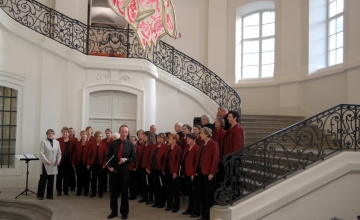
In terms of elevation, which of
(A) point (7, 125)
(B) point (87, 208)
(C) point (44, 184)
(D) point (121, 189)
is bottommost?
(B) point (87, 208)

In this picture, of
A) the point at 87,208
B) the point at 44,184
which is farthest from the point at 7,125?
the point at 87,208

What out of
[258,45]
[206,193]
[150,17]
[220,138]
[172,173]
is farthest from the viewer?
[258,45]

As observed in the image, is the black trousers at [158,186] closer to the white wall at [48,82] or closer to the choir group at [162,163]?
the choir group at [162,163]

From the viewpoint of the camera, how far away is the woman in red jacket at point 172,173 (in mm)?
7773

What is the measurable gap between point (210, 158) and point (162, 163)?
5.59ft

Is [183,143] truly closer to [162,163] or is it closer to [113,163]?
[162,163]

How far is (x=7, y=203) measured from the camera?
28.0ft

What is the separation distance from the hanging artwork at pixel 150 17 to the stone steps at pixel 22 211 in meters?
A: 3.92

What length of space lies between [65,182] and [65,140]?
1.01 m

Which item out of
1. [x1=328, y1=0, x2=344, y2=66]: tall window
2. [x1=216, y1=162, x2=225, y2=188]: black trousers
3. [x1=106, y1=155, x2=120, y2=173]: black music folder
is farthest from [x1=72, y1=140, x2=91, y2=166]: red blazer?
[x1=328, y1=0, x2=344, y2=66]: tall window

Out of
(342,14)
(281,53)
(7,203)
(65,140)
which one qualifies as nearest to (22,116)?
(65,140)

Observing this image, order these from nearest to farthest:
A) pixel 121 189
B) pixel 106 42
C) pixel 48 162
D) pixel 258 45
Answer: pixel 121 189
pixel 48 162
pixel 106 42
pixel 258 45

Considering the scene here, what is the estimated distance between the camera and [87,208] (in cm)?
798

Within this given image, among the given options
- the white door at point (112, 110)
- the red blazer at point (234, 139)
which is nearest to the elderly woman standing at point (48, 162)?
the white door at point (112, 110)
